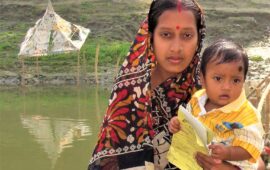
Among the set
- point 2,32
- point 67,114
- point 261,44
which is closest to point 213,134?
point 67,114

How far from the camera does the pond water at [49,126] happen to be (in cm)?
863

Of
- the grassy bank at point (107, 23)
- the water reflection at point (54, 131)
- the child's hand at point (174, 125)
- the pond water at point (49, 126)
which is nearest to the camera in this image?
the child's hand at point (174, 125)

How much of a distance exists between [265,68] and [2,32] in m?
11.0

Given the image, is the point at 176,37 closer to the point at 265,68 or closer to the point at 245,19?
the point at 265,68

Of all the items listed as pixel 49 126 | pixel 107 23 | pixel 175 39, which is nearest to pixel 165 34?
pixel 175 39

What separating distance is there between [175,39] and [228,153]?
47 centimetres

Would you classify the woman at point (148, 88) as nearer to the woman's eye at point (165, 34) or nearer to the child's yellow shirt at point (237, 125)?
the woman's eye at point (165, 34)

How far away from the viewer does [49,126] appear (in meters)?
11.3

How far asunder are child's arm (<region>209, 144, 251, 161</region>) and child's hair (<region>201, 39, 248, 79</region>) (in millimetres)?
297

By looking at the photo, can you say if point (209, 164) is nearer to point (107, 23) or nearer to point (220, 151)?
point (220, 151)

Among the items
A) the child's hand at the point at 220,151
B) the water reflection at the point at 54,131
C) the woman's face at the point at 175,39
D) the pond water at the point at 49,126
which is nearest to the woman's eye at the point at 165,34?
the woman's face at the point at 175,39

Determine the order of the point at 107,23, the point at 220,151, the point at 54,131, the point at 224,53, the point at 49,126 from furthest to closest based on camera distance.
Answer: the point at 107,23 < the point at 49,126 < the point at 54,131 < the point at 224,53 < the point at 220,151

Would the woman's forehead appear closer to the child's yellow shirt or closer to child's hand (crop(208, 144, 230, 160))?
the child's yellow shirt

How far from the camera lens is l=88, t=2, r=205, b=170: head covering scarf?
2016 millimetres
